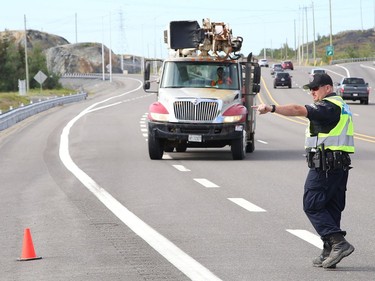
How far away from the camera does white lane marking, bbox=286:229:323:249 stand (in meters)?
10.7

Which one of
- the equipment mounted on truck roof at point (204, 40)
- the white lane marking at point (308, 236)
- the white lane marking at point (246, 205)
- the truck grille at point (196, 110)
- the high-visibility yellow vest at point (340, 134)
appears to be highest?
the equipment mounted on truck roof at point (204, 40)

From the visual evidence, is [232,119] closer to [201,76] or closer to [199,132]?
[199,132]

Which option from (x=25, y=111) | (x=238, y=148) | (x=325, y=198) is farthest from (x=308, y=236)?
(x=25, y=111)

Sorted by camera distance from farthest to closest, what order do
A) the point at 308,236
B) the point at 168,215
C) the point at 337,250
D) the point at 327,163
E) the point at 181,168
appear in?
the point at 181,168, the point at 168,215, the point at 308,236, the point at 327,163, the point at 337,250

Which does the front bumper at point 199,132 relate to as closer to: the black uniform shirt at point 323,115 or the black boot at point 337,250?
the black uniform shirt at point 323,115

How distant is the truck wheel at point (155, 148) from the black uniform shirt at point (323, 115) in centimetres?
1283

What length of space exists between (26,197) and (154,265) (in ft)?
22.1

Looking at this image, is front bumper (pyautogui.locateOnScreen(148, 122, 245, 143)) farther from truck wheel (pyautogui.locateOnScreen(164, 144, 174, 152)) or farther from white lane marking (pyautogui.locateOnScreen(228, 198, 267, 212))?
white lane marking (pyautogui.locateOnScreen(228, 198, 267, 212))

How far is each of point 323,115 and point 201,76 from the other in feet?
45.8

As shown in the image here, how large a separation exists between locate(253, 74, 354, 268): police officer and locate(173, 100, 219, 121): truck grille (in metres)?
12.7

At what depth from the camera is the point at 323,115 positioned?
30.7 ft

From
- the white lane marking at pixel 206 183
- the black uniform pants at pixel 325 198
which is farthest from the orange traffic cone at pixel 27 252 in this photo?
the white lane marking at pixel 206 183

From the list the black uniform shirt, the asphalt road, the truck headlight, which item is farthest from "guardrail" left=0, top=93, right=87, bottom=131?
the black uniform shirt

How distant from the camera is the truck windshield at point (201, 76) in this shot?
2316 centimetres
